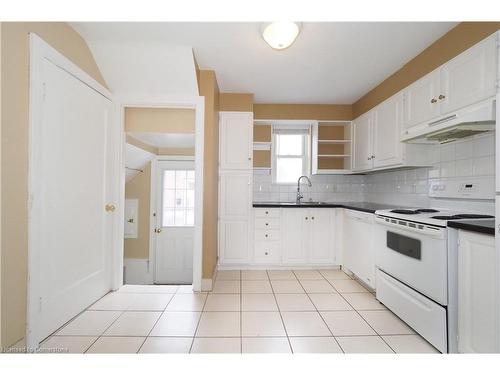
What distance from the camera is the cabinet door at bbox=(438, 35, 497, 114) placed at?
59.8 inches

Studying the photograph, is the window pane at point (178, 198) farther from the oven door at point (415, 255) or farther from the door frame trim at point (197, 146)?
the oven door at point (415, 255)

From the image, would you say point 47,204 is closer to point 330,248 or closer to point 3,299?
point 3,299

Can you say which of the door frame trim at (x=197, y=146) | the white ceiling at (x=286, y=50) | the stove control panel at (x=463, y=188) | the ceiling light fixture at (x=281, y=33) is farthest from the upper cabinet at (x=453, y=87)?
the door frame trim at (x=197, y=146)

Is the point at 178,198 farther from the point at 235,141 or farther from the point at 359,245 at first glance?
the point at 359,245

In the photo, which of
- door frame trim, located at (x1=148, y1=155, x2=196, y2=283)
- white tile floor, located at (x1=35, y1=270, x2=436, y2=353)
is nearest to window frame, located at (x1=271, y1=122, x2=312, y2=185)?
door frame trim, located at (x1=148, y1=155, x2=196, y2=283)

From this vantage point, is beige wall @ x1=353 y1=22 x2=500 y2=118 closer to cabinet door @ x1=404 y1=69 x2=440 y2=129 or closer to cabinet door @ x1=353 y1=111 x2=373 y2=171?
cabinet door @ x1=404 y1=69 x2=440 y2=129

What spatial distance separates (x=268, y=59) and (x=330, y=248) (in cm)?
245

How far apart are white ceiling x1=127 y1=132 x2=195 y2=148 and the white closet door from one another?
1.16 metres

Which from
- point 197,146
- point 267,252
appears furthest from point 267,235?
point 197,146

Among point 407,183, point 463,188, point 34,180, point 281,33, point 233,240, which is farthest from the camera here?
point 233,240

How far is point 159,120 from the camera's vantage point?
9.86 feet

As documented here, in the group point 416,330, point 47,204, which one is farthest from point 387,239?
point 47,204

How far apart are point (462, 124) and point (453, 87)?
1.39ft

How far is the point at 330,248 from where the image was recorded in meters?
3.17
